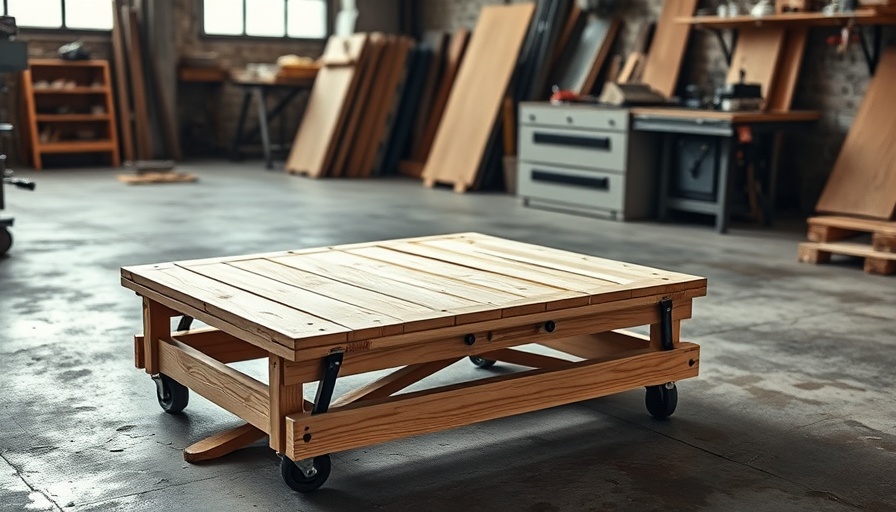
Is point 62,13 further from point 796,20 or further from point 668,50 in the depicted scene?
point 796,20

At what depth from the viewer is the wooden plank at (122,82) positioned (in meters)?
10.7

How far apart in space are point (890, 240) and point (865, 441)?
2845 mm

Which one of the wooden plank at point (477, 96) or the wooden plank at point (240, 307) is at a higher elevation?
the wooden plank at point (477, 96)

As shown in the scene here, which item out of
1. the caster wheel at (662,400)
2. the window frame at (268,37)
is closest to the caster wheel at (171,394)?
the caster wheel at (662,400)

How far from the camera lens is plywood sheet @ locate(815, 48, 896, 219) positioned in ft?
20.2

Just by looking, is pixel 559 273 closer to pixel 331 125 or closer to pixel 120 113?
pixel 331 125

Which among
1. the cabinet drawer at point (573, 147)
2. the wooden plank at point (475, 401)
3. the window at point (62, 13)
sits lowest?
the wooden plank at point (475, 401)

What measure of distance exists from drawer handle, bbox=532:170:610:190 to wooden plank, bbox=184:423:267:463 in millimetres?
4851

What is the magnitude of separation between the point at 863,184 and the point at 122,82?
7375 mm

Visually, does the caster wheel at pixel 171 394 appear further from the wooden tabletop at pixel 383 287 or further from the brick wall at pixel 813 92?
the brick wall at pixel 813 92

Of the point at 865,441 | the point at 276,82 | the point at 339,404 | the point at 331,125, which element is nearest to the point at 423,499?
the point at 339,404

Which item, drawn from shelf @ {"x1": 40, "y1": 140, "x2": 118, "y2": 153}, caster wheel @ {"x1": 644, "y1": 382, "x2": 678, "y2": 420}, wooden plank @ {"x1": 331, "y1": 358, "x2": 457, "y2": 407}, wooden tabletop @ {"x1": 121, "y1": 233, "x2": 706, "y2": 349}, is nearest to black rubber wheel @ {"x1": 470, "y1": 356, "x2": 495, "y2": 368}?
wooden tabletop @ {"x1": 121, "y1": 233, "x2": 706, "y2": 349}

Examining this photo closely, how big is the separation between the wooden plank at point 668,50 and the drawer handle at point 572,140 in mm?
874

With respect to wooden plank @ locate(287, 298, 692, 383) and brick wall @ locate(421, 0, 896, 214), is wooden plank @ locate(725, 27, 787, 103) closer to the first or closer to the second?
brick wall @ locate(421, 0, 896, 214)
